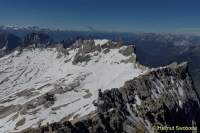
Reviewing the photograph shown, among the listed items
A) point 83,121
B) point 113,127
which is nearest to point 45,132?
point 83,121

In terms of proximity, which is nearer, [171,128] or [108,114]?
[108,114]

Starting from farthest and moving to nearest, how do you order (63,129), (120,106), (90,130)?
(120,106) → (90,130) → (63,129)

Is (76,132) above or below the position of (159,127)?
above

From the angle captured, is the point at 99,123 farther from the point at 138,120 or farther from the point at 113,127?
the point at 138,120

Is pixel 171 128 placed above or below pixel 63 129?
below

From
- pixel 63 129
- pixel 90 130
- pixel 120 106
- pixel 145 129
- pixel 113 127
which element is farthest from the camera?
pixel 120 106

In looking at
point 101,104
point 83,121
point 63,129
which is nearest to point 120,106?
point 101,104

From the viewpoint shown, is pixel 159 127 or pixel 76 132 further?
pixel 159 127

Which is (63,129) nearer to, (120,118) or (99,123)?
(99,123)

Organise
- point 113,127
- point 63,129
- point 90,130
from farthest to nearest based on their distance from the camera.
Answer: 1. point 113,127
2. point 90,130
3. point 63,129
